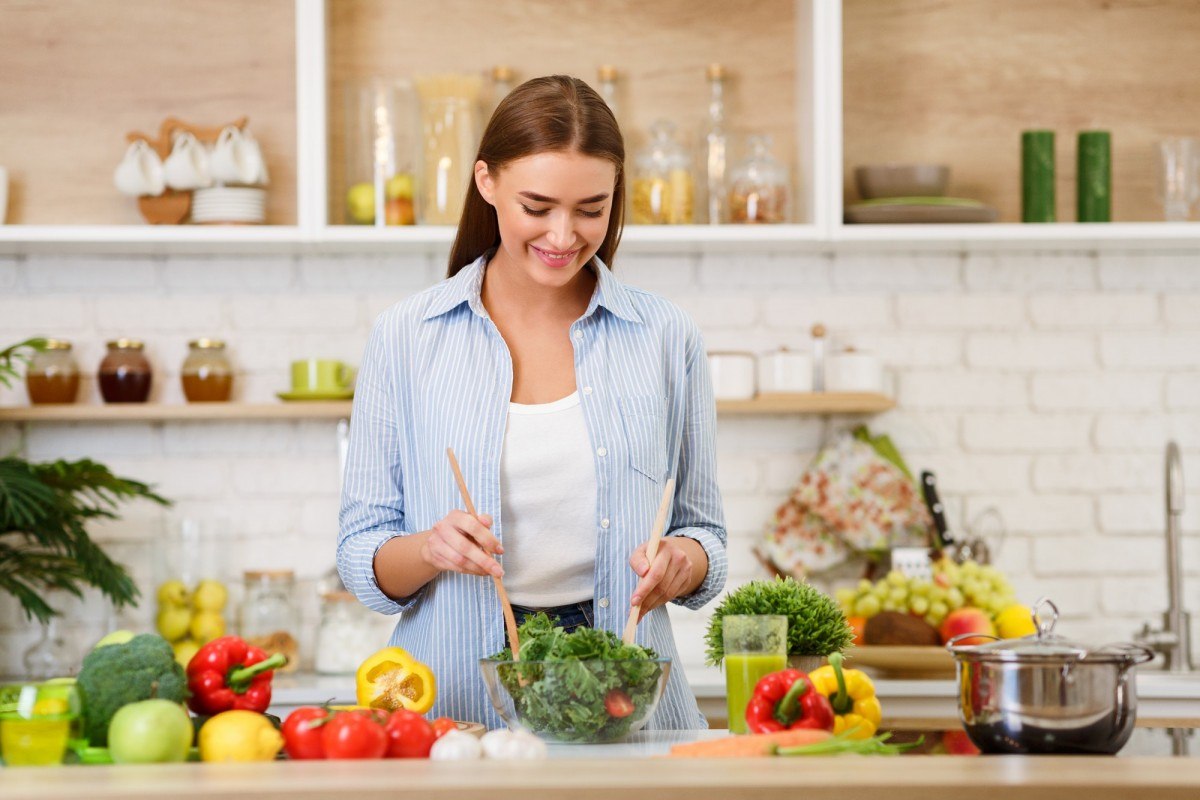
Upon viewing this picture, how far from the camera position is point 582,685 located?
144cm

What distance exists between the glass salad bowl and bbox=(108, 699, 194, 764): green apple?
337mm

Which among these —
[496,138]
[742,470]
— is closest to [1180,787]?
[496,138]

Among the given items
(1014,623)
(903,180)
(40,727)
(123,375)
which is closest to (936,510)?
(1014,623)

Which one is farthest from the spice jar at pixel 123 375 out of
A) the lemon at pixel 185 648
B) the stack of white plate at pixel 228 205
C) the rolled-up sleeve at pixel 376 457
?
the rolled-up sleeve at pixel 376 457

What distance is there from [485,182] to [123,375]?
5.44ft

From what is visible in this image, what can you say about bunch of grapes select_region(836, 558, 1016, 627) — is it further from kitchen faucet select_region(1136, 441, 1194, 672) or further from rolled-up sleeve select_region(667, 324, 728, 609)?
rolled-up sleeve select_region(667, 324, 728, 609)

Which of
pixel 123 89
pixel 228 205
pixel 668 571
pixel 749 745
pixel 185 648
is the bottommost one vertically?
pixel 185 648

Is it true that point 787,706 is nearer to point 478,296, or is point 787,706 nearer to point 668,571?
point 668,571

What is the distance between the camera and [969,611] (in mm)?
2955

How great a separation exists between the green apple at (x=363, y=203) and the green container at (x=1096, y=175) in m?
1.66

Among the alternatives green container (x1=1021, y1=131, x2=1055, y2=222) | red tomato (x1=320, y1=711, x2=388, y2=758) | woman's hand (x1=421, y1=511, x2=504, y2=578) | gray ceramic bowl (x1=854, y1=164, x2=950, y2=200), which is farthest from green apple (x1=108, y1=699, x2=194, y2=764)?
green container (x1=1021, y1=131, x2=1055, y2=222)

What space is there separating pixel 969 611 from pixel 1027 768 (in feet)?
5.80

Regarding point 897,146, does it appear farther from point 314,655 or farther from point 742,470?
point 314,655

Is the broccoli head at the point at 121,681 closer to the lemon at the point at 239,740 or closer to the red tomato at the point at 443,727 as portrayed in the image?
the lemon at the point at 239,740
